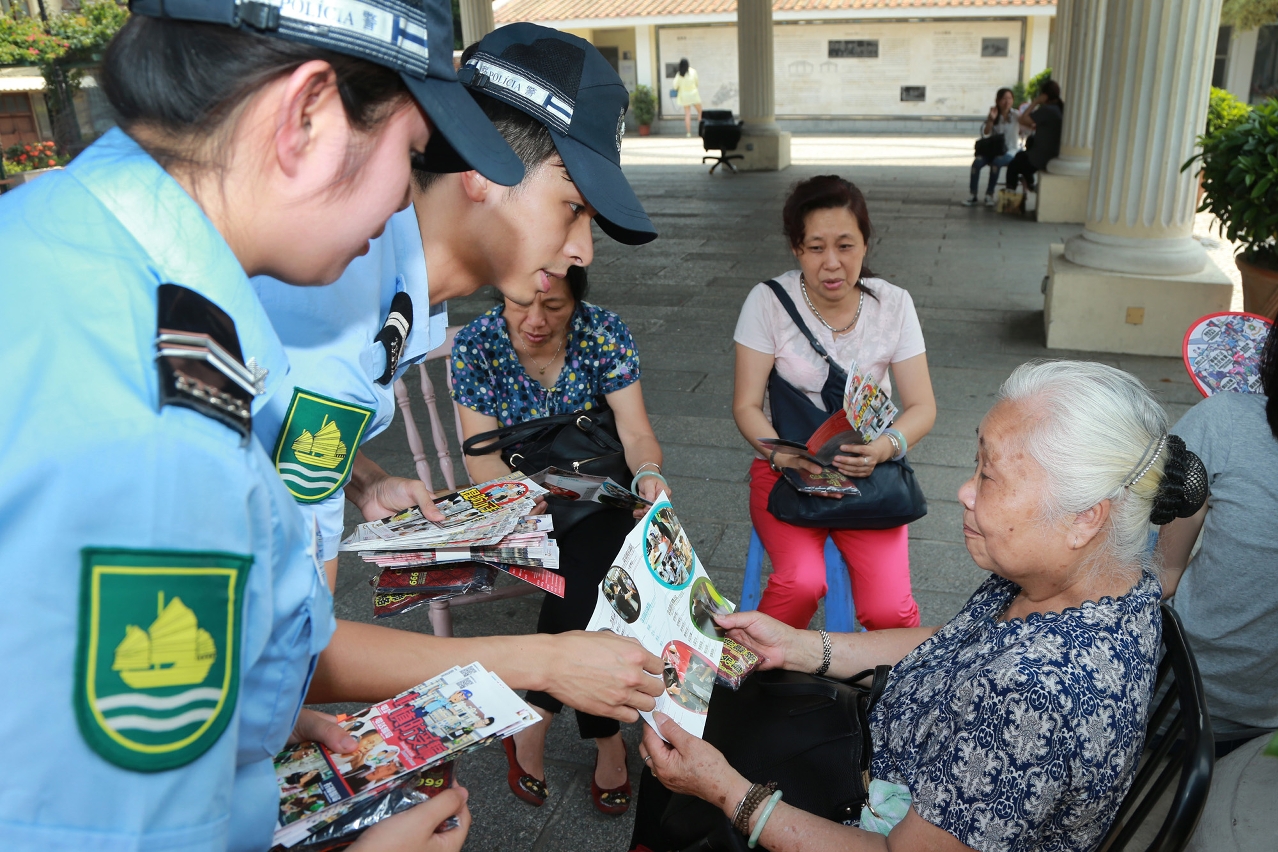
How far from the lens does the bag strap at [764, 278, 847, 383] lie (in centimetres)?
302

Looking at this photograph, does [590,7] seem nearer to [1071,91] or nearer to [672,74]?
[672,74]

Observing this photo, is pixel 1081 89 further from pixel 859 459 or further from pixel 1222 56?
pixel 1222 56

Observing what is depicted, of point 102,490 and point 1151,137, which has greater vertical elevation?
point 102,490

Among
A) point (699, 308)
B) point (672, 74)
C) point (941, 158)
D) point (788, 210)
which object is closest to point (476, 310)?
point (699, 308)

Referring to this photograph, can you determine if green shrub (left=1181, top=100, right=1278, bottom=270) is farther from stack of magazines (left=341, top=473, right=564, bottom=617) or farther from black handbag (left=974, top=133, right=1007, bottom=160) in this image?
black handbag (left=974, top=133, right=1007, bottom=160)

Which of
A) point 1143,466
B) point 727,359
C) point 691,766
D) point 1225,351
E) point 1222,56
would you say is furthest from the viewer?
point 1222,56

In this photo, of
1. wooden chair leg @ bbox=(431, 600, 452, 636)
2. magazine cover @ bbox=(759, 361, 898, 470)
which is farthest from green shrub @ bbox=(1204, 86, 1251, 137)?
wooden chair leg @ bbox=(431, 600, 452, 636)

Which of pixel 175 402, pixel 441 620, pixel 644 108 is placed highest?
pixel 175 402

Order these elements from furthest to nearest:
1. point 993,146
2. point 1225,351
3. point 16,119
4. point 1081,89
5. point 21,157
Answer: point 993,146
point 1081,89
point 16,119
point 21,157
point 1225,351

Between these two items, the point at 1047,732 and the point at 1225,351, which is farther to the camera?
the point at 1225,351

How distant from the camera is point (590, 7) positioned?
27.6 metres

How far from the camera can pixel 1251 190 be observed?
507cm

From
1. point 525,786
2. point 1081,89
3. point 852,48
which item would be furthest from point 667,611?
point 852,48

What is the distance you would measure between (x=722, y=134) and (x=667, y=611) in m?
14.8
